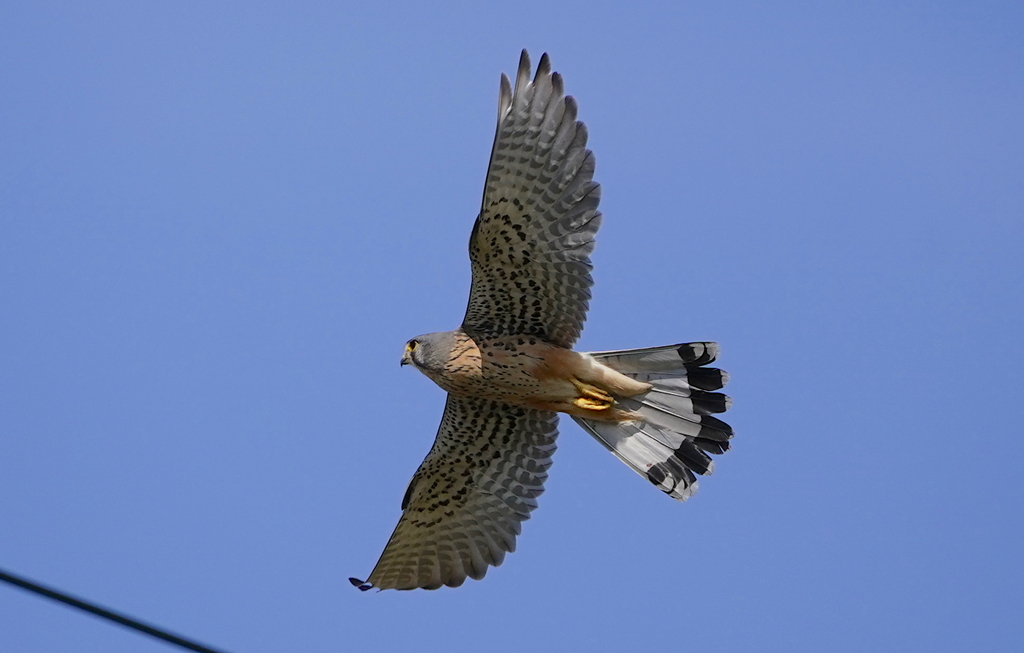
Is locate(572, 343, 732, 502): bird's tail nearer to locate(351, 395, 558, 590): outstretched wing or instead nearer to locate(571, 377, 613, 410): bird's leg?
locate(571, 377, 613, 410): bird's leg

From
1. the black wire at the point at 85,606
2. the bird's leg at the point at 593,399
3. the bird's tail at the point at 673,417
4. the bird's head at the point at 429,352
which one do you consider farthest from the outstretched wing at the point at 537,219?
the black wire at the point at 85,606

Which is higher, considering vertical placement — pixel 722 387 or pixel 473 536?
pixel 722 387

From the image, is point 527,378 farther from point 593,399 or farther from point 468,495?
point 468,495

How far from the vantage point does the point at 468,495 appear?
693cm

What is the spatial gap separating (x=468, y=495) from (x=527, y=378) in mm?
1007

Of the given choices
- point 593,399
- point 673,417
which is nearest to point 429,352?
point 593,399

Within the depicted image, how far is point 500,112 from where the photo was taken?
5.94m

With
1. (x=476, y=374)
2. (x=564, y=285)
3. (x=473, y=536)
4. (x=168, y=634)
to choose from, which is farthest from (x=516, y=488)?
(x=168, y=634)

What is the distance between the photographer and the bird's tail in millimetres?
6465

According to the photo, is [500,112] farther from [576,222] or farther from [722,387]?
[722,387]

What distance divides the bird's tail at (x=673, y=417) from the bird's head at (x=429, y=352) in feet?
3.08

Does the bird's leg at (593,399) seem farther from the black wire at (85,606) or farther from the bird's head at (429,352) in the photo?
the black wire at (85,606)

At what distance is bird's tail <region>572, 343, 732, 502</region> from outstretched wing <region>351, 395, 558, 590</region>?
1.79ft

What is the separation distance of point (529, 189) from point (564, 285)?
22.9 inches
